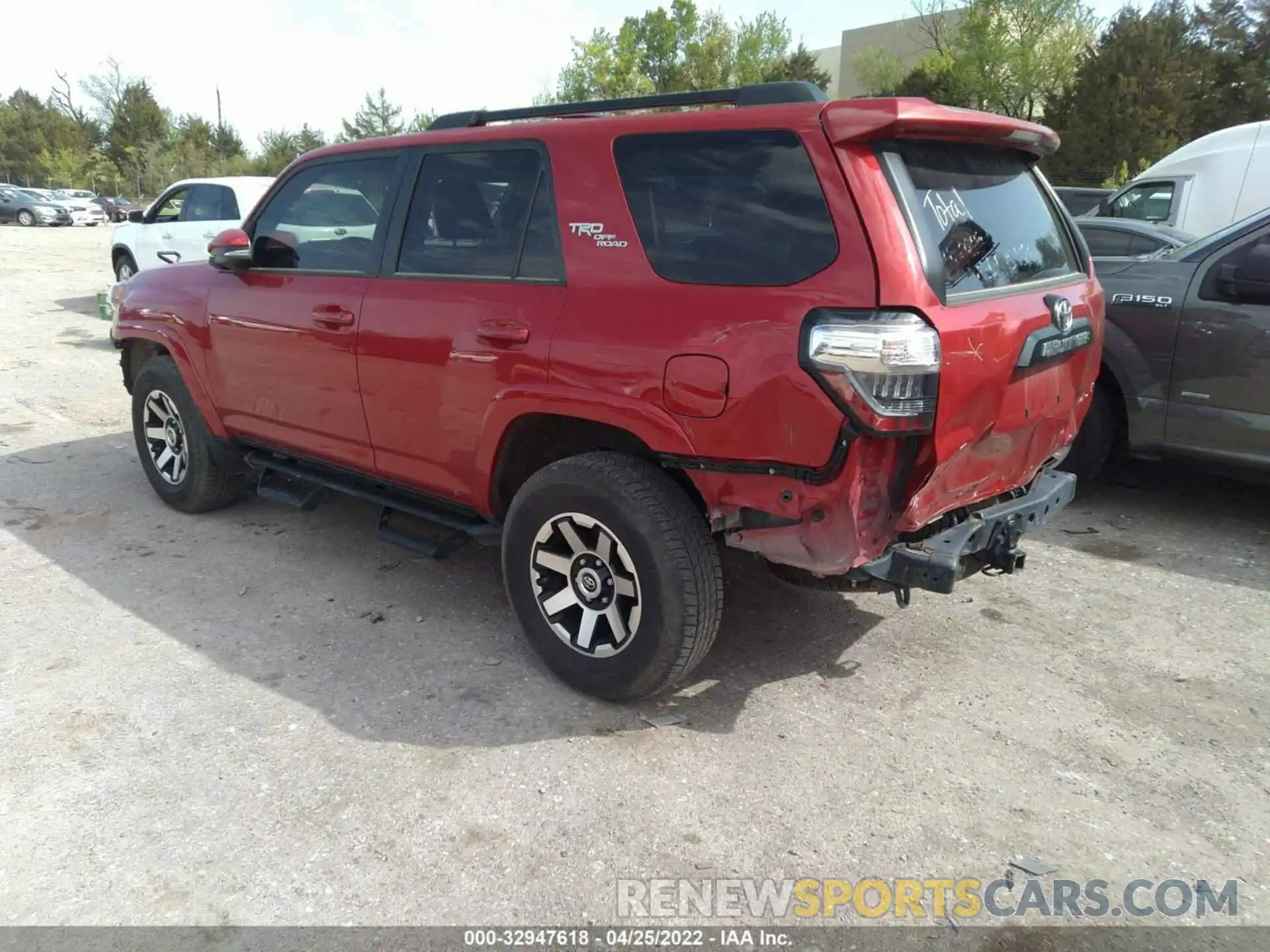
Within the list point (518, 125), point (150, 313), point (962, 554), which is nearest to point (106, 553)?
point (150, 313)

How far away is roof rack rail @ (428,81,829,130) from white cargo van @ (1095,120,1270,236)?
989cm

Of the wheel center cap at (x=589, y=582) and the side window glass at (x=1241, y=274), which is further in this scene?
the side window glass at (x=1241, y=274)

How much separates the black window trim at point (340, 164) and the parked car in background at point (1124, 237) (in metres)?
5.26

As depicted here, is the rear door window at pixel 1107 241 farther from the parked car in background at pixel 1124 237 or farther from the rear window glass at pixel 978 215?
the rear window glass at pixel 978 215

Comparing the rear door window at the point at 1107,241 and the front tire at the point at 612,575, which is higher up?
the rear door window at the point at 1107,241

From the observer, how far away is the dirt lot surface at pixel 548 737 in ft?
8.32

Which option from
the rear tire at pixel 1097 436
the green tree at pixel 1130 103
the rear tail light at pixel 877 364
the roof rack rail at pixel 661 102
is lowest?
the rear tire at pixel 1097 436

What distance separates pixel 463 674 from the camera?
3.53m

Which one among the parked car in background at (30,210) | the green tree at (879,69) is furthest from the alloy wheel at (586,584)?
the green tree at (879,69)

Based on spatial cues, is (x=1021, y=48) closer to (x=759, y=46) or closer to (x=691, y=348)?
(x=759, y=46)

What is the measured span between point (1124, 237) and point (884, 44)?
46.4 meters

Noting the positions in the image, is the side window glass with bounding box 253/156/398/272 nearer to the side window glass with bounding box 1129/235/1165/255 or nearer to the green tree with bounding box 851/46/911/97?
the side window glass with bounding box 1129/235/1165/255

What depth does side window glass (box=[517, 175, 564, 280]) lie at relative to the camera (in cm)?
323

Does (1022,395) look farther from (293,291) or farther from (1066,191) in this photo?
(1066,191)
